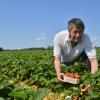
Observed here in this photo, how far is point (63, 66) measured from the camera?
756cm

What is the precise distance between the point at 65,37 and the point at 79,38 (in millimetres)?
454

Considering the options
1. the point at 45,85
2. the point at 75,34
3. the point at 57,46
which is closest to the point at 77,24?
the point at 75,34

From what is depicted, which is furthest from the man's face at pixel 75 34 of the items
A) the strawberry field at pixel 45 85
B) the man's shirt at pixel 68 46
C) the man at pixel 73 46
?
the strawberry field at pixel 45 85

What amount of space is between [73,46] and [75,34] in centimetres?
66

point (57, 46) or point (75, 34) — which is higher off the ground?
point (75, 34)

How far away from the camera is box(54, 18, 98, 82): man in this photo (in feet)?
20.4

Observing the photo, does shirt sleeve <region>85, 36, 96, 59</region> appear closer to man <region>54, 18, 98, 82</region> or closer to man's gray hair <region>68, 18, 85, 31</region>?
man <region>54, 18, 98, 82</region>

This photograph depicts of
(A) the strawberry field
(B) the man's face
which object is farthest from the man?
(A) the strawberry field

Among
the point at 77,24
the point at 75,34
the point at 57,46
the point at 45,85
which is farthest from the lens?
the point at 45,85

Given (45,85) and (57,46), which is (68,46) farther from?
(45,85)

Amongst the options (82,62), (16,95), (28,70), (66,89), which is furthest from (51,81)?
(16,95)

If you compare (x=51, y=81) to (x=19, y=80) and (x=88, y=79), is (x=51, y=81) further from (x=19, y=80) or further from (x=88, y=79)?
(x=19, y=80)

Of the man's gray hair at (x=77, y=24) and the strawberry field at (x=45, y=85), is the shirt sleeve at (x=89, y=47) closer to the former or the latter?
A: the strawberry field at (x=45, y=85)

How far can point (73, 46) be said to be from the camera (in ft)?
22.5
